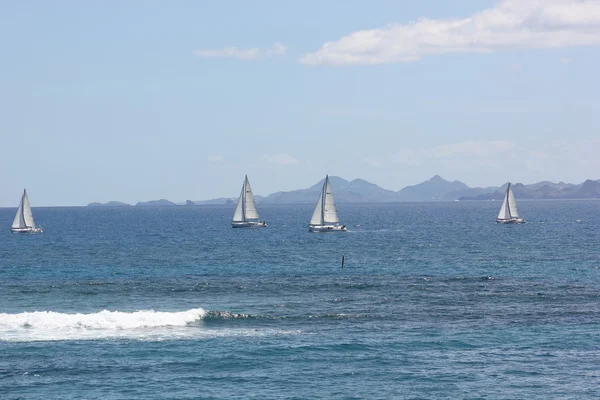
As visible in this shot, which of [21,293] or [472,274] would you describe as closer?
[21,293]

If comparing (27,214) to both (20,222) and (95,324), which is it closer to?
(20,222)

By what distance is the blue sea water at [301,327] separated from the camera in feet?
162

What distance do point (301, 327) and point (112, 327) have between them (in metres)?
15.7

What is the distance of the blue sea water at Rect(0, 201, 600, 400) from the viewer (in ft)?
162

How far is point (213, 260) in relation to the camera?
123188 millimetres

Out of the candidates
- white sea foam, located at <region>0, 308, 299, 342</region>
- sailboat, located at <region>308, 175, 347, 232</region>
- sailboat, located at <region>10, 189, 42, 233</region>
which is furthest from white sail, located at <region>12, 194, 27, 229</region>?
white sea foam, located at <region>0, 308, 299, 342</region>

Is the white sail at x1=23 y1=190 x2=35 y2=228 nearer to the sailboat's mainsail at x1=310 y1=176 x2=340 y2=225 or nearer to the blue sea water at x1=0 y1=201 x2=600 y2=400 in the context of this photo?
the sailboat's mainsail at x1=310 y1=176 x2=340 y2=225

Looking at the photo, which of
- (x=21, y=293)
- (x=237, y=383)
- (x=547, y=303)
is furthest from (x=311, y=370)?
(x=21, y=293)

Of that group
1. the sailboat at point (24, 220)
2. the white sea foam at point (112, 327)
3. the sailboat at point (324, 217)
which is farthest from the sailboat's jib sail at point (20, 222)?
the white sea foam at point (112, 327)

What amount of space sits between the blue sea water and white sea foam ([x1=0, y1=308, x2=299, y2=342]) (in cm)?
17

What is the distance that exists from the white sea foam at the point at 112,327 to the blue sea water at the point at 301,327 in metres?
0.17

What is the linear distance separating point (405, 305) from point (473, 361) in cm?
2249

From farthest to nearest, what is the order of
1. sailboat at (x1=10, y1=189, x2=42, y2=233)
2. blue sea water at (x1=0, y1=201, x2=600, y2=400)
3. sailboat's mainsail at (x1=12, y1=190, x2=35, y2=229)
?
sailboat's mainsail at (x1=12, y1=190, x2=35, y2=229) → sailboat at (x1=10, y1=189, x2=42, y2=233) → blue sea water at (x1=0, y1=201, x2=600, y2=400)

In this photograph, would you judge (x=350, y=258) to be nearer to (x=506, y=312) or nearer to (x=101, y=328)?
(x=506, y=312)
